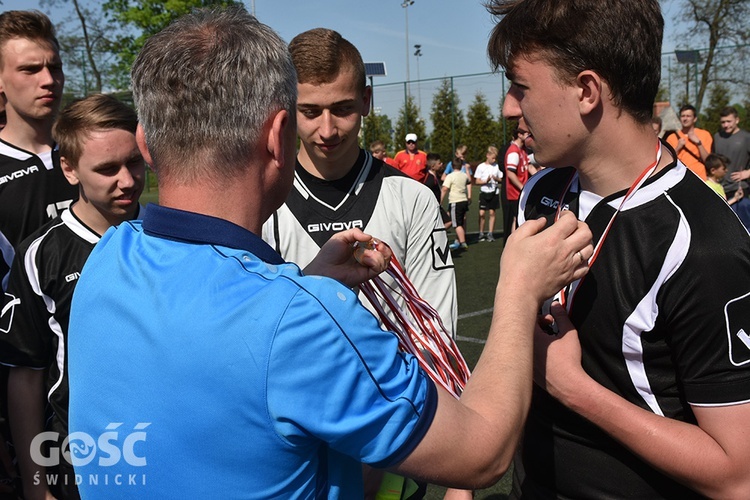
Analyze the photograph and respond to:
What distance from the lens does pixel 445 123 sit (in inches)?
1411

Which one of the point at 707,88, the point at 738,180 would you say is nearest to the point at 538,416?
the point at 738,180

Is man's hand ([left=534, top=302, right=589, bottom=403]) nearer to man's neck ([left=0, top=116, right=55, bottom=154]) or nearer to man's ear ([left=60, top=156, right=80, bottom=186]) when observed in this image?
man's ear ([left=60, top=156, right=80, bottom=186])

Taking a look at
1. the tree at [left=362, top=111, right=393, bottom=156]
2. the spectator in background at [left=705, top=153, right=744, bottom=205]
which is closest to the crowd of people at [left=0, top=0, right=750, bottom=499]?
the spectator in background at [left=705, top=153, right=744, bottom=205]

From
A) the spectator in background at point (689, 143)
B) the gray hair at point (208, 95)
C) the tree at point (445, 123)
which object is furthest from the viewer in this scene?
the tree at point (445, 123)

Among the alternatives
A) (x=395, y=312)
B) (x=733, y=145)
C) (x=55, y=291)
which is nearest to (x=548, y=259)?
(x=395, y=312)

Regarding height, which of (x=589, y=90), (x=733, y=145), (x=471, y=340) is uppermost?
(x=589, y=90)

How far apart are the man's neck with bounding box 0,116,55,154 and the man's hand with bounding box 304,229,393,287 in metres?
2.54

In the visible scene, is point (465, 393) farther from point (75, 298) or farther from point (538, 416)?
point (75, 298)

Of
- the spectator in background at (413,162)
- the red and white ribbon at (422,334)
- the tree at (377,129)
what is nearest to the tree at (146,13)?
the tree at (377,129)

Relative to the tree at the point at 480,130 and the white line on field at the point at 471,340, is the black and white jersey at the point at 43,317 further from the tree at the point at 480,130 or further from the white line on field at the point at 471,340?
the tree at the point at 480,130

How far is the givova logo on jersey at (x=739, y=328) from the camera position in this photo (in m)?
1.55

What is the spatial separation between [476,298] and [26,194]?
6.95 m

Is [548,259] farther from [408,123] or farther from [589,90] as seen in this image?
[408,123]

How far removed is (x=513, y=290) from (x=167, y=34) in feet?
3.27
